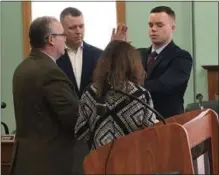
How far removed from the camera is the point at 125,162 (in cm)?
139

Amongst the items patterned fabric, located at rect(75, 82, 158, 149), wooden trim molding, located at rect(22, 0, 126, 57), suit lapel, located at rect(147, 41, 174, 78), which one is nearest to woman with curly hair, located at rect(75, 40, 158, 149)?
patterned fabric, located at rect(75, 82, 158, 149)

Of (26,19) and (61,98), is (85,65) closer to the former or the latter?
(61,98)

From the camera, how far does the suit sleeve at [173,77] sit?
2.46m

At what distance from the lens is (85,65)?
2729 mm

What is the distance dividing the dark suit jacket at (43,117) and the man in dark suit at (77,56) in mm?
397

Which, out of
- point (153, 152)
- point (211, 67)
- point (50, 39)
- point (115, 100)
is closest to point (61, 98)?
point (50, 39)

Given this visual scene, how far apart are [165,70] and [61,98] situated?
63 cm

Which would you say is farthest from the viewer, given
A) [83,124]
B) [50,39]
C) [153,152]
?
[50,39]

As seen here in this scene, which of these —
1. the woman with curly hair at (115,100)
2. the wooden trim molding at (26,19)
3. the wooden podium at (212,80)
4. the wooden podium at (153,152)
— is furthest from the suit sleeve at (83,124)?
the wooden podium at (212,80)

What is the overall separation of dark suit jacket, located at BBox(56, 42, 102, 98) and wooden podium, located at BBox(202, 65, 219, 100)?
2745 millimetres

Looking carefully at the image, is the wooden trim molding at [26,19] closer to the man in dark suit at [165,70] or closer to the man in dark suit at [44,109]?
the man in dark suit at [165,70]

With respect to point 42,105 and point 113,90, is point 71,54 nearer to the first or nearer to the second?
point 42,105

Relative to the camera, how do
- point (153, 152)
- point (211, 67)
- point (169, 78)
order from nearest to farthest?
point (153, 152) < point (169, 78) < point (211, 67)

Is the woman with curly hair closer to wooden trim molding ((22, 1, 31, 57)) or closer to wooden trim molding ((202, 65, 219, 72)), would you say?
wooden trim molding ((22, 1, 31, 57))
